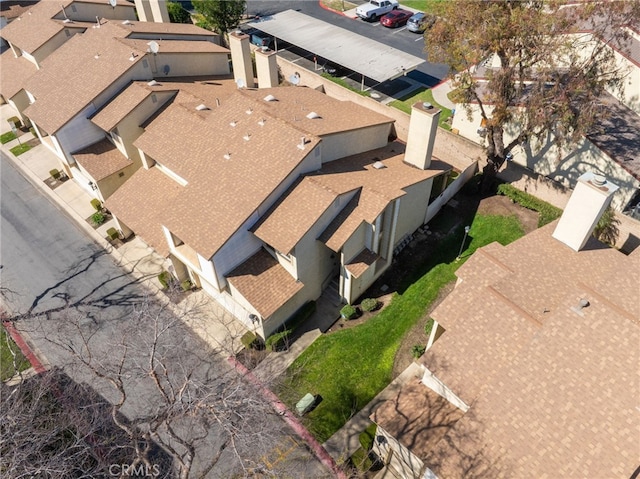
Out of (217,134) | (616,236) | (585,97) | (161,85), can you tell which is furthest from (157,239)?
(616,236)

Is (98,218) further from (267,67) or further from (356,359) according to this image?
(356,359)

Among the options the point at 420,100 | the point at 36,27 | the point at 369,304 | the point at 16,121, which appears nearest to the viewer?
the point at 369,304

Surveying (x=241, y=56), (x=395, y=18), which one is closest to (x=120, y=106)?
(x=241, y=56)

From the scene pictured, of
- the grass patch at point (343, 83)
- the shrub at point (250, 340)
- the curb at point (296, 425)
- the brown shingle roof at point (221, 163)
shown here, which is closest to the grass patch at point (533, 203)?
the brown shingle roof at point (221, 163)

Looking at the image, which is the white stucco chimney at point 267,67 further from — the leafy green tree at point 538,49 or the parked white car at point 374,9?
the parked white car at point 374,9

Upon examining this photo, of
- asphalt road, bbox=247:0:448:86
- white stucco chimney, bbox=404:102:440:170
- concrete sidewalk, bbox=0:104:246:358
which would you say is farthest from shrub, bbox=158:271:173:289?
asphalt road, bbox=247:0:448:86

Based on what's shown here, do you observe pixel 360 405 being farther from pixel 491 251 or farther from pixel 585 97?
pixel 585 97
